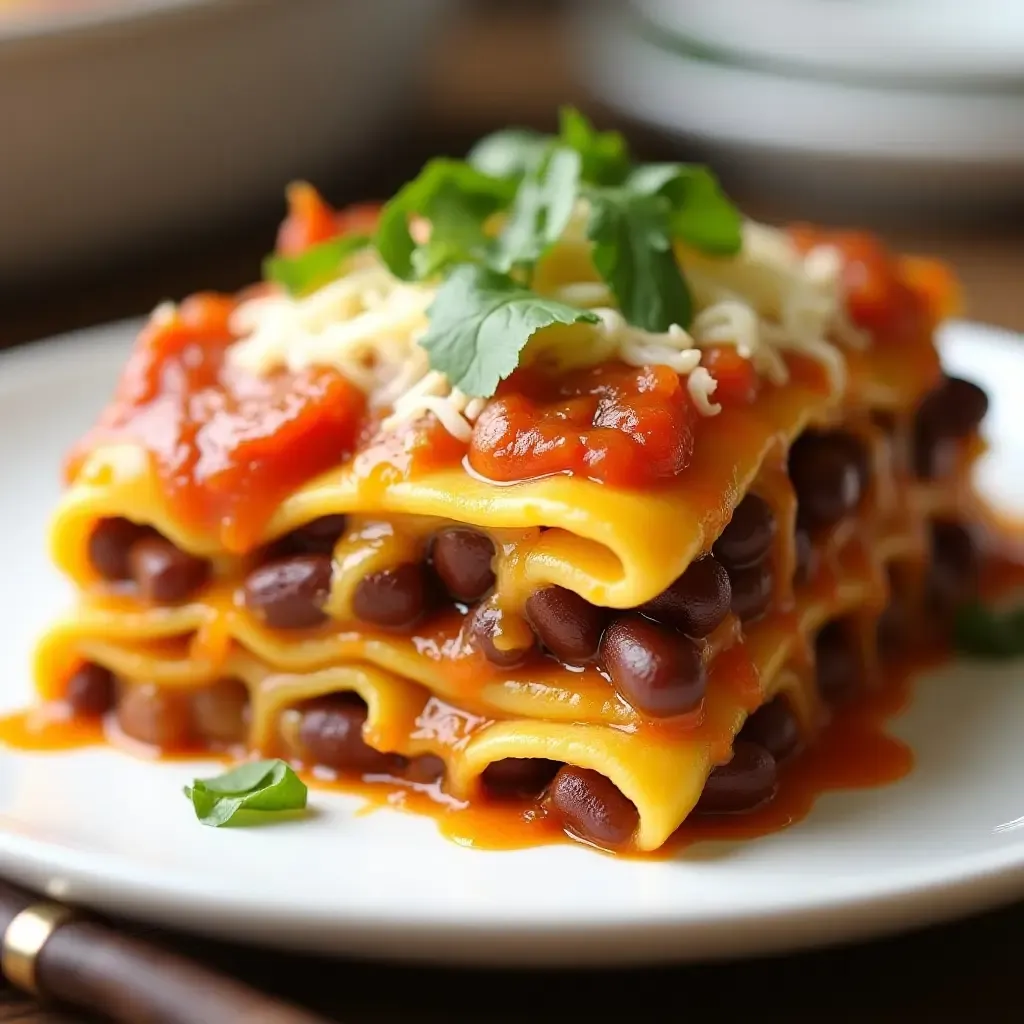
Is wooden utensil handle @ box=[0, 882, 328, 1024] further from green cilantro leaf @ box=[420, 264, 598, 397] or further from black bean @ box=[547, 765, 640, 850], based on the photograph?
green cilantro leaf @ box=[420, 264, 598, 397]

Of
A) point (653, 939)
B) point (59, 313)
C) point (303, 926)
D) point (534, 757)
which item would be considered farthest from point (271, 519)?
point (59, 313)

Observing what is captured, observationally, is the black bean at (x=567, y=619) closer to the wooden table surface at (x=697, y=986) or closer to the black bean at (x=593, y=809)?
the black bean at (x=593, y=809)

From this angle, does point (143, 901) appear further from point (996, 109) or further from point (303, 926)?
point (996, 109)

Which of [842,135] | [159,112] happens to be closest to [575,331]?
[159,112]

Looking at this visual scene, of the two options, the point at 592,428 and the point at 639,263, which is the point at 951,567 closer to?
the point at 639,263

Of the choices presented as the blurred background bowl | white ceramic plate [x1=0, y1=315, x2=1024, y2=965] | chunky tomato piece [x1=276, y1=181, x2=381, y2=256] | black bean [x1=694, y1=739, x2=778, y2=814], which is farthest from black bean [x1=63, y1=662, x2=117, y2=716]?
the blurred background bowl

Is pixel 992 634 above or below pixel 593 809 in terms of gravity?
below
